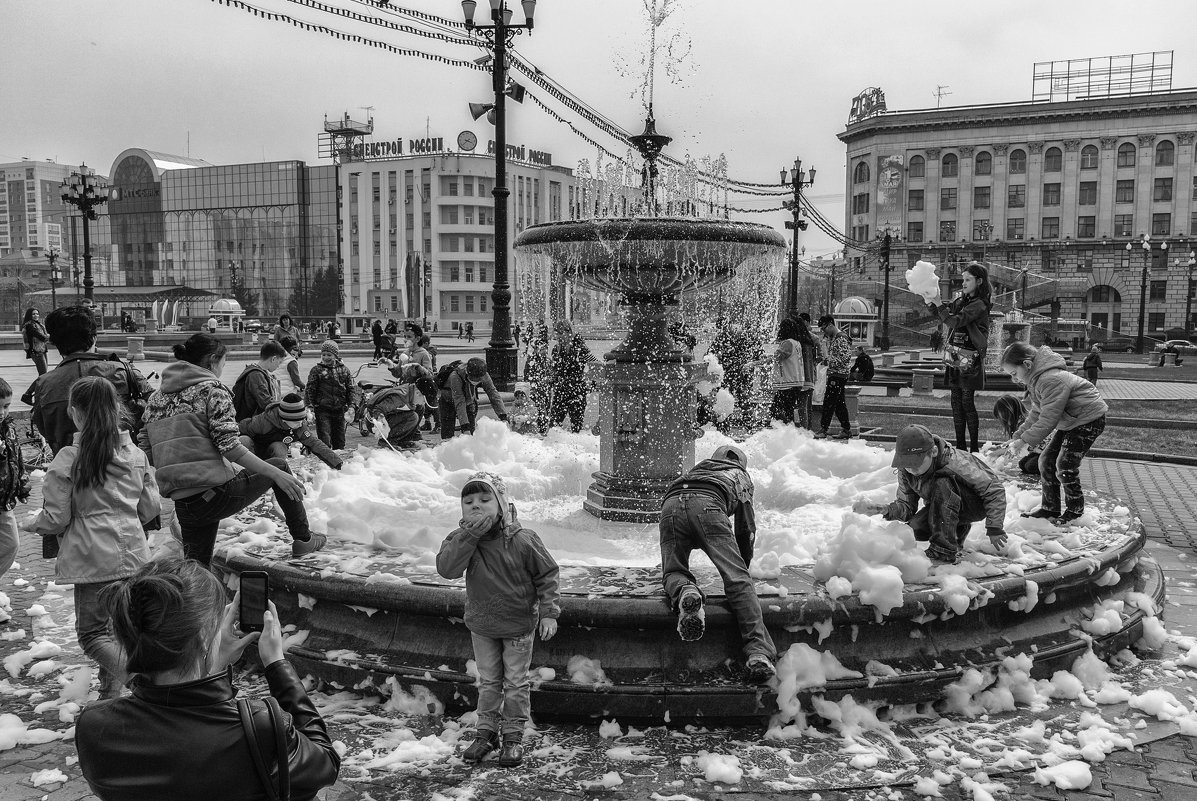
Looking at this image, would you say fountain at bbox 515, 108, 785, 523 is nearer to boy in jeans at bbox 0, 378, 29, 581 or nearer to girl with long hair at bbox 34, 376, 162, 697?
girl with long hair at bbox 34, 376, 162, 697

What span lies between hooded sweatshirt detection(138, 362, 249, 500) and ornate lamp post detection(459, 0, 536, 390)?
11.7m

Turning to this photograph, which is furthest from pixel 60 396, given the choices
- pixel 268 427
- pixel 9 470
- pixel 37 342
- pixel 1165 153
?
pixel 1165 153

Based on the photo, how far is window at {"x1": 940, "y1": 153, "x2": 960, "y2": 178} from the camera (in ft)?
271

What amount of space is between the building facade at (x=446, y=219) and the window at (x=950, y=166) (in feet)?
116

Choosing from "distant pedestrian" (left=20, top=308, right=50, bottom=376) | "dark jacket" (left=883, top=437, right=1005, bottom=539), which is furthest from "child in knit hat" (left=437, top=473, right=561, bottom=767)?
"distant pedestrian" (left=20, top=308, right=50, bottom=376)

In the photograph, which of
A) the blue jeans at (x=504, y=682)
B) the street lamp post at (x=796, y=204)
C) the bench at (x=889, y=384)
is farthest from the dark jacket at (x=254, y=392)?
the street lamp post at (x=796, y=204)

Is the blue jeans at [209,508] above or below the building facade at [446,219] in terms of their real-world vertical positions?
below

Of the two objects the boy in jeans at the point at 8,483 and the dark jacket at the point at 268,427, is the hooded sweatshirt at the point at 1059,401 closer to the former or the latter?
the dark jacket at the point at 268,427

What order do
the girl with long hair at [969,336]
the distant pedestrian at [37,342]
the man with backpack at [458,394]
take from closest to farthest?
the girl with long hair at [969,336]
the man with backpack at [458,394]
the distant pedestrian at [37,342]

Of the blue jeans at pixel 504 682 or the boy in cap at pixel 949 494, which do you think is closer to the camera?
the blue jeans at pixel 504 682

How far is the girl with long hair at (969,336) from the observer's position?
27.3 feet

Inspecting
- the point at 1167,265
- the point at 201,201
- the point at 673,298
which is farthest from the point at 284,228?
the point at 673,298

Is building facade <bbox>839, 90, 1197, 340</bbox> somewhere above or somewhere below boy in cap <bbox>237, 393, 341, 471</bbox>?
above

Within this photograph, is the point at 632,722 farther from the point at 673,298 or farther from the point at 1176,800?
the point at 673,298
